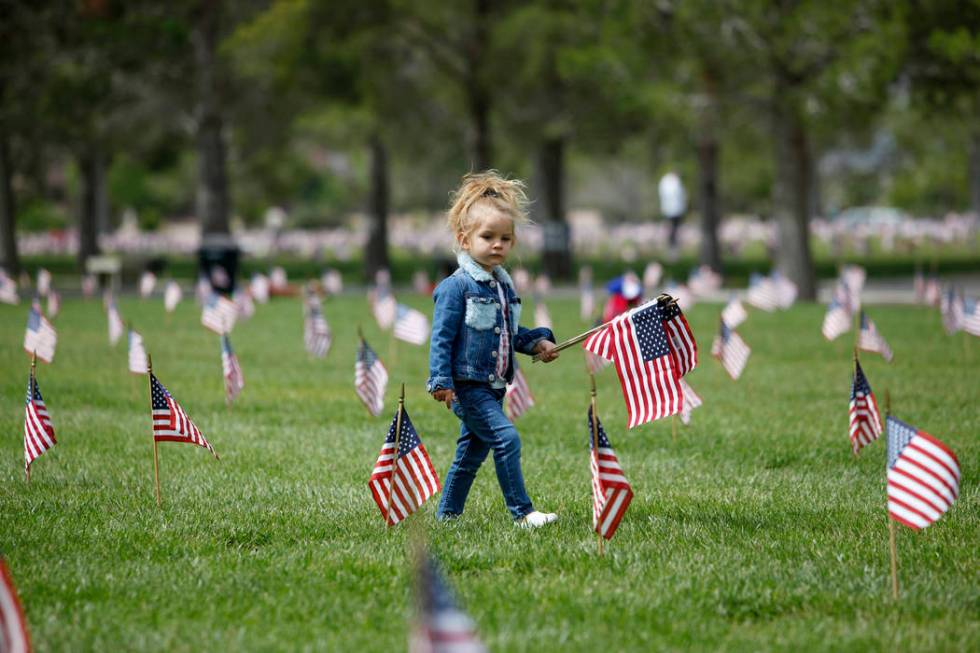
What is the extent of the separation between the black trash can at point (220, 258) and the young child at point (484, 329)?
23.8m

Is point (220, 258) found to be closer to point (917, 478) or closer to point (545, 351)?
point (545, 351)

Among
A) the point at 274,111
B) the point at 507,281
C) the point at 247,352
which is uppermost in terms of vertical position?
the point at 274,111

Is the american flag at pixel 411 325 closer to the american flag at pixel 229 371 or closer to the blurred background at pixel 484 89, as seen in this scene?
the american flag at pixel 229 371

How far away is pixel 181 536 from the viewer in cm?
673

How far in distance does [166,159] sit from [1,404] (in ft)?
134

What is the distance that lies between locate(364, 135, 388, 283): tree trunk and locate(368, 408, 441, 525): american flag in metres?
30.3

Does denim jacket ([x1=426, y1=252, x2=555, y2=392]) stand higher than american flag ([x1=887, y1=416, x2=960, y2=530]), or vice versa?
denim jacket ([x1=426, y1=252, x2=555, y2=392])

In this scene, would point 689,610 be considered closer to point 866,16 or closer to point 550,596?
point 550,596

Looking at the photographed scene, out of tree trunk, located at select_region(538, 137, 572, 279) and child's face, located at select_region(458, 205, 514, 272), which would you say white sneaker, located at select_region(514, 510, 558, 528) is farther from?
tree trunk, located at select_region(538, 137, 572, 279)

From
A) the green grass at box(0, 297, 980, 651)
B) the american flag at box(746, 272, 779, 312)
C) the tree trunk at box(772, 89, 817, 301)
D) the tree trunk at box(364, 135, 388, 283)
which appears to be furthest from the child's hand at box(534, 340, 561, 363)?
the tree trunk at box(364, 135, 388, 283)

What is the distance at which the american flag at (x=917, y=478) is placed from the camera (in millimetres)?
5363

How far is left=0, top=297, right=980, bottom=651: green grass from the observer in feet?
17.1

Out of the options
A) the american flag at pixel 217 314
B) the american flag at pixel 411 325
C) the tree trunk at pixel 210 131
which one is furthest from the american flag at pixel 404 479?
the tree trunk at pixel 210 131

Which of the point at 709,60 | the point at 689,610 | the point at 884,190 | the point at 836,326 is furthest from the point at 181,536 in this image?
the point at 884,190
